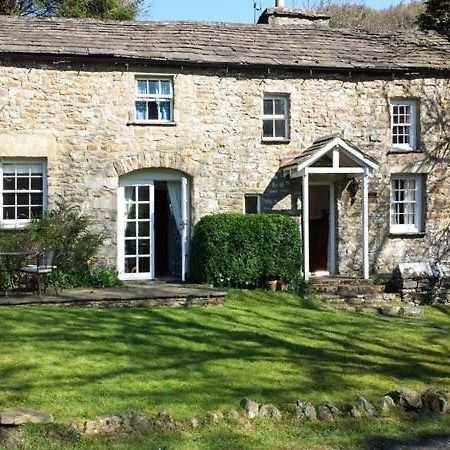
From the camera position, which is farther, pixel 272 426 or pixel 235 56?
pixel 235 56

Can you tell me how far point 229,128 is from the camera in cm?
1703

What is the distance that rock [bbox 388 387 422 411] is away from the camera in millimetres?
7242

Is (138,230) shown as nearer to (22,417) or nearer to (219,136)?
(219,136)

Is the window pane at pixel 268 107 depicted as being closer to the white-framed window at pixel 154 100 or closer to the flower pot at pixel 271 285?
the white-framed window at pixel 154 100

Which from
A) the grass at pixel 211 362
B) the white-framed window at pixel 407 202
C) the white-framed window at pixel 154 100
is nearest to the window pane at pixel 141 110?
the white-framed window at pixel 154 100

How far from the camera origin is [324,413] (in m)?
6.93

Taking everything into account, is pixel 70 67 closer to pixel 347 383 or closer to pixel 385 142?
pixel 385 142

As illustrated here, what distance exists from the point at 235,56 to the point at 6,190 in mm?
6852

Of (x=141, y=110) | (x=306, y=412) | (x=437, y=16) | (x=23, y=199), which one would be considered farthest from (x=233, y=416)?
(x=437, y=16)

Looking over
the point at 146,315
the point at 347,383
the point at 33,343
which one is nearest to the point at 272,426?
the point at 347,383

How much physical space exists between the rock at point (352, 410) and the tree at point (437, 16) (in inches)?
772

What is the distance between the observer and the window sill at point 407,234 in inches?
710

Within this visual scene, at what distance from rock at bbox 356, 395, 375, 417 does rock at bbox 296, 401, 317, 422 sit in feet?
1.84

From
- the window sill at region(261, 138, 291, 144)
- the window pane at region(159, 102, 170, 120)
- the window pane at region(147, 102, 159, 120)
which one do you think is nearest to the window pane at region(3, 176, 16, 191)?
the window pane at region(147, 102, 159, 120)
